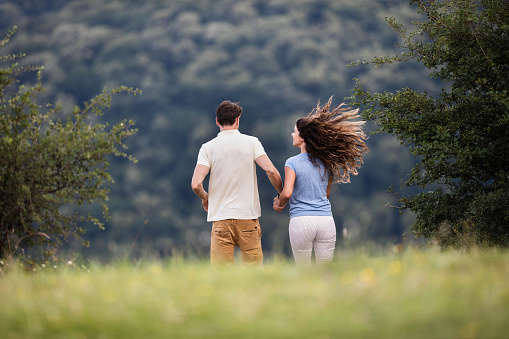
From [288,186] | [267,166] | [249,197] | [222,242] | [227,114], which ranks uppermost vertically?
[227,114]

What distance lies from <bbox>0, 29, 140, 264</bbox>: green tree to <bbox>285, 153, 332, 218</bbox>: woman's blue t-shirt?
344cm

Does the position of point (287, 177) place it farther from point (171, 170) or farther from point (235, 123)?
point (171, 170)

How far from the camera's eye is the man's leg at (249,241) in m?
7.04

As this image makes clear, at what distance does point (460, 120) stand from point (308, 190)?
743 centimetres

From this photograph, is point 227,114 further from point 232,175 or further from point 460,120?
point 460,120

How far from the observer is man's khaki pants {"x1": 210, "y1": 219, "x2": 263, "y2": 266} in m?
7.03

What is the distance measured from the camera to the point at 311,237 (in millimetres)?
6961

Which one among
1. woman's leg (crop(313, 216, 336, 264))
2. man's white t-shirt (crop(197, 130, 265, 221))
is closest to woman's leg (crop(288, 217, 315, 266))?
woman's leg (crop(313, 216, 336, 264))

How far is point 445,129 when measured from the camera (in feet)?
41.4

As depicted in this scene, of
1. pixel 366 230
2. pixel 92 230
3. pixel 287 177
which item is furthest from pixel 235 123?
pixel 92 230

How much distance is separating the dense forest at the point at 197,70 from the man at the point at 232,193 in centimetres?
Answer: 10423

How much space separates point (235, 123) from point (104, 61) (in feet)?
439

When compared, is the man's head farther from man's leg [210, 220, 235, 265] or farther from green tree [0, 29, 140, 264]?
green tree [0, 29, 140, 264]

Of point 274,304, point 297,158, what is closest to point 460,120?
point 297,158
